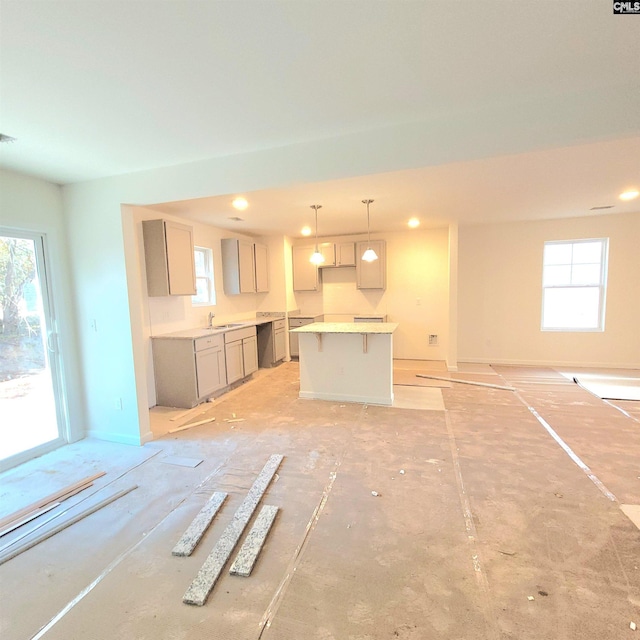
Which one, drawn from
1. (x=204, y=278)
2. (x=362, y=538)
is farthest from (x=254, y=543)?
(x=204, y=278)

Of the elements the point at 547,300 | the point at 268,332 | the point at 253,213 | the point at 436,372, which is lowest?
the point at 436,372

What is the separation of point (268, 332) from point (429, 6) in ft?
17.9

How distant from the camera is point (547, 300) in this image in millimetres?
6051

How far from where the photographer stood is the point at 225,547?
6.03 ft

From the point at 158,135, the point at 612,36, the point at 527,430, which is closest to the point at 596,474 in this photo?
the point at 527,430

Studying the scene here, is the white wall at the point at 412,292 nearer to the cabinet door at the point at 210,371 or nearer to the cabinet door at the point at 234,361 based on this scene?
the cabinet door at the point at 234,361

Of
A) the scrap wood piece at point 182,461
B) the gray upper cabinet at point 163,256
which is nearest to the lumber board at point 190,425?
the scrap wood piece at point 182,461

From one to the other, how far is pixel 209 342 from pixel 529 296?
18.6 feet

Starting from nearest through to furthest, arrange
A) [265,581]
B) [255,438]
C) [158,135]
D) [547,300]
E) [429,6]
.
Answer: [429,6] < [265,581] < [158,135] < [255,438] < [547,300]

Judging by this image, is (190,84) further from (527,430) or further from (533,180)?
(527,430)

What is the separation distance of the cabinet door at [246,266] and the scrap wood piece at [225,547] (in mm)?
3762

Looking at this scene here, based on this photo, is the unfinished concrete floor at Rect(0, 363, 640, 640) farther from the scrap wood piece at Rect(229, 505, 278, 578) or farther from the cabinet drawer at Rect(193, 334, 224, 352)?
the cabinet drawer at Rect(193, 334, 224, 352)

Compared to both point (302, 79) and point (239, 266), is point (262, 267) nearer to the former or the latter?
point (239, 266)

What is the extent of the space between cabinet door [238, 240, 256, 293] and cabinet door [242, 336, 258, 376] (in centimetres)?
93
